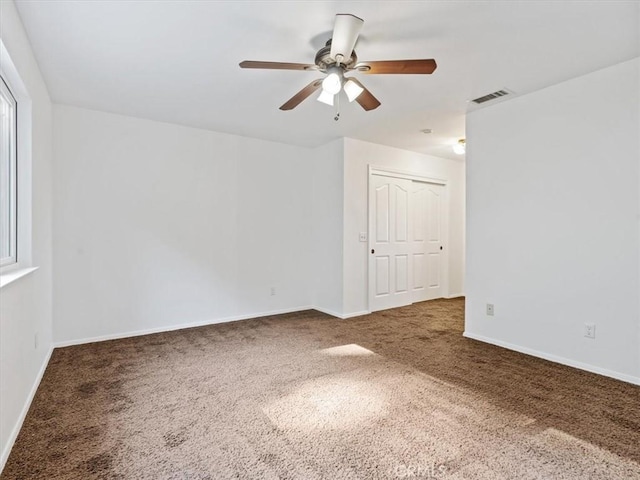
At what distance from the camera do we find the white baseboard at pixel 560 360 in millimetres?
2621

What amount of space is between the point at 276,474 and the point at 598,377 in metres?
2.58

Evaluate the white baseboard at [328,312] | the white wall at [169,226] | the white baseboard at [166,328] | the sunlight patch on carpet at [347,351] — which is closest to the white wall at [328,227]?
the white baseboard at [328,312]

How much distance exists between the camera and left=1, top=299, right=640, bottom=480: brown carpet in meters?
1.68

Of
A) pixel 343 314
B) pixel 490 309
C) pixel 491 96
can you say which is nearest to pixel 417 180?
pixel 491 96

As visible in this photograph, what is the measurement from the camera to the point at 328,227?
4855mm

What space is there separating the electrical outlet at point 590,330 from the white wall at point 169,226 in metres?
3.27

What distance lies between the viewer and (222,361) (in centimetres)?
307

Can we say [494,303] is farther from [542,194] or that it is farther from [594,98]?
[594,98]

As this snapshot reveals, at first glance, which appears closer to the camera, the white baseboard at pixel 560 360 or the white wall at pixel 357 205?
the white baseboard at pixel 560 360

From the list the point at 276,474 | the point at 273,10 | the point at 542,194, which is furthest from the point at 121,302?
the point at 542,194

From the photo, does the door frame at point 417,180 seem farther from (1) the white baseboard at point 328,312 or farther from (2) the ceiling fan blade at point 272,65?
(2) the ceiling fan blade at point 272,65

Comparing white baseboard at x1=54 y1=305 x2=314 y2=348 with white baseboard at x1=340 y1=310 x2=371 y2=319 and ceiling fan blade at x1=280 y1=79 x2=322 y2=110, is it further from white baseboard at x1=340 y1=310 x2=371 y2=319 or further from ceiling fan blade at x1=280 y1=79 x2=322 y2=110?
ceiling fan blade at x1=280 y1=79 x2=322 y2=110

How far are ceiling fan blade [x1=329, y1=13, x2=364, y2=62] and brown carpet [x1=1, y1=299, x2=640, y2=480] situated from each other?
2.21 metres

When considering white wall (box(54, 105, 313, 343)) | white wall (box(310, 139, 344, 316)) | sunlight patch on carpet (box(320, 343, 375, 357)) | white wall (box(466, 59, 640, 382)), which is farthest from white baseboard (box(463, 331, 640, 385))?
white wall (box(54, 105, 313, 343))
